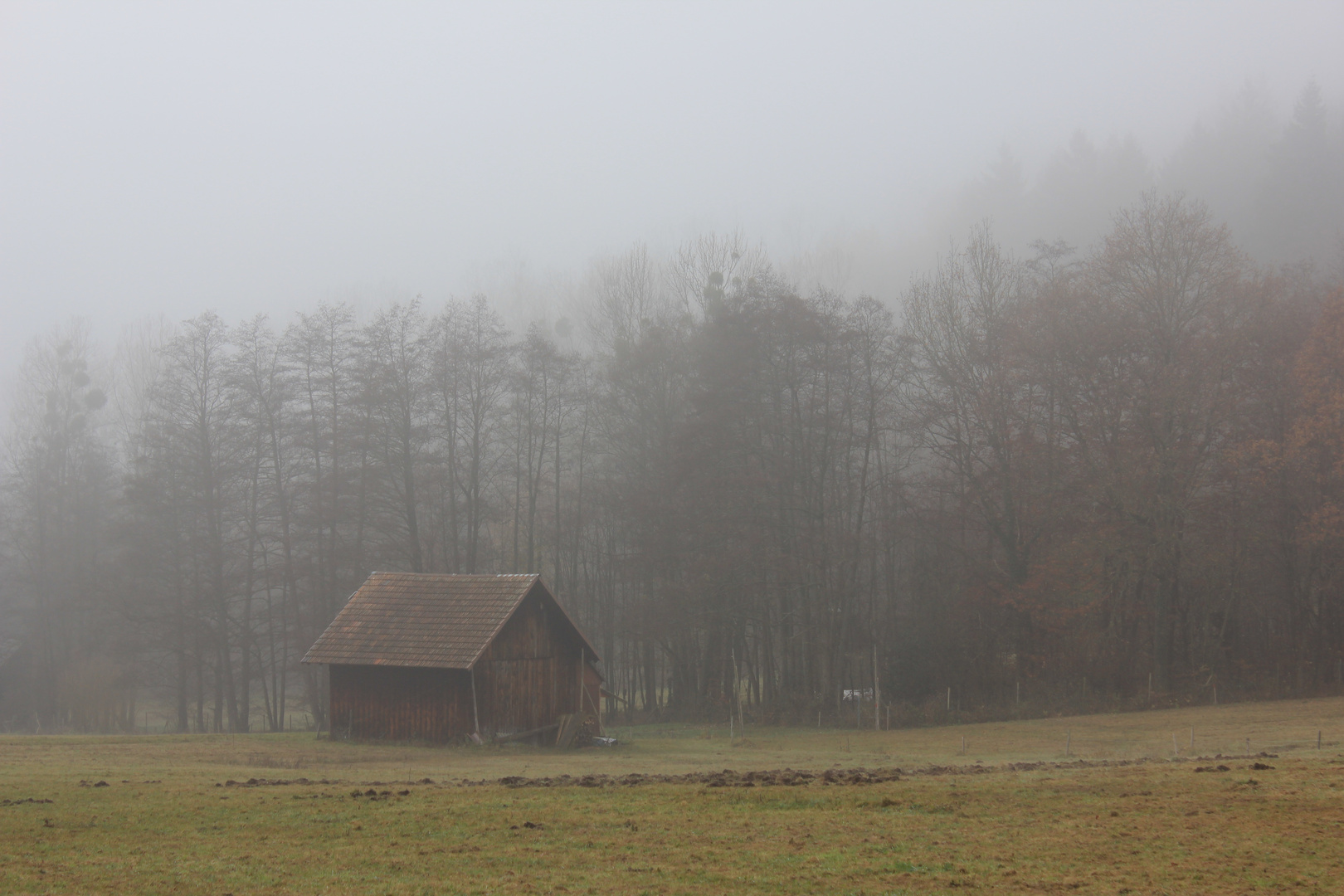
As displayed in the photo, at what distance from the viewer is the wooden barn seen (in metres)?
29.0

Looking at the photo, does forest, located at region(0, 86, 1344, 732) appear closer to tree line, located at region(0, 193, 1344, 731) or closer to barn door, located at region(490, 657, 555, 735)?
tree line, located at region(0, 193, 1344, 731)

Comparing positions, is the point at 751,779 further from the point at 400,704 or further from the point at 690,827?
the point at 400,704

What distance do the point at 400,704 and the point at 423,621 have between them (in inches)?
106

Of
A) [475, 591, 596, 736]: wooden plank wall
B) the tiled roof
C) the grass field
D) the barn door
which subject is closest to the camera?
the grass field

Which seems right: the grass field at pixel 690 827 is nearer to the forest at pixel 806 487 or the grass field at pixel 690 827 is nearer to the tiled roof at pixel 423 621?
the tiled roof at pixel 423 621

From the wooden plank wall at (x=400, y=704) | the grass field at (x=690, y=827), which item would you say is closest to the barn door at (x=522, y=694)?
the wooden plank wall at (x=400, y=704)

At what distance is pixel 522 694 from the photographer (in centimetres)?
3034

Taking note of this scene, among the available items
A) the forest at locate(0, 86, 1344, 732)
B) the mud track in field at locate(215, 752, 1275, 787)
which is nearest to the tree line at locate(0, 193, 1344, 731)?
the forest at locate(0, 86, 1344, 732)

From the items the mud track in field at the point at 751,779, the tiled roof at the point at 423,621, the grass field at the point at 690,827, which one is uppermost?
the tiled roof at the point at 423,621

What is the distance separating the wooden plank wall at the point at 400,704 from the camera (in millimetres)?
29031

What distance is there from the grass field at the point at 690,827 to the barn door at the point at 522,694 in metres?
6.15

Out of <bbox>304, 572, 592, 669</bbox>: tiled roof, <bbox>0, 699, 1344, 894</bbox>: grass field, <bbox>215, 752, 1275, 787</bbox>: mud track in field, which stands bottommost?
<bbox>215, 752, 1275, 787</bbox>: mud track in field

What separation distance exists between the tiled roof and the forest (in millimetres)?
9695

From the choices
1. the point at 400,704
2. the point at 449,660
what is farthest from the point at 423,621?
the point at 400,704
